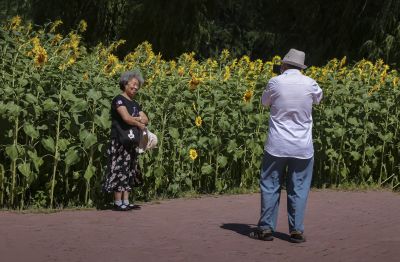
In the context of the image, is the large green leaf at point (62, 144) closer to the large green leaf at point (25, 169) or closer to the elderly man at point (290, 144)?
the large green leaf at point (25, 169)

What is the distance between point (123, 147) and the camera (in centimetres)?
895

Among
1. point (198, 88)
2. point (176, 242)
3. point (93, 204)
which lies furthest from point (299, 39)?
point (176, 242)

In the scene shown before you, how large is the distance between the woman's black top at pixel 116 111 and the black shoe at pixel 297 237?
219cm

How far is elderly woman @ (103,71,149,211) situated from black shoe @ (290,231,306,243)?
2.06 m

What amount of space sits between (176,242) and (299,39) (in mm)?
18065

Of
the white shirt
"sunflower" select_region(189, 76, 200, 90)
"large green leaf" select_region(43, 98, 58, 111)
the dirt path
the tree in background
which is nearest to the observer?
the dirt path

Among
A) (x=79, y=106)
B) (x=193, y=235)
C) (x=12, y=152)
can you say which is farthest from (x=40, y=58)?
(x=193, y=235)

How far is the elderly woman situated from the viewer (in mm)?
8805

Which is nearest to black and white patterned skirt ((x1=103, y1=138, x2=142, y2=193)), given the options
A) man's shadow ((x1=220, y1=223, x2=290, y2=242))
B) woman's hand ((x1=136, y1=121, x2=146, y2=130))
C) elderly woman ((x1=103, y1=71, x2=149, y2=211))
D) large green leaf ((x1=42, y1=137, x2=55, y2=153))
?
elderly woman ((x1=103, y1=71, x2=149, y2=211))

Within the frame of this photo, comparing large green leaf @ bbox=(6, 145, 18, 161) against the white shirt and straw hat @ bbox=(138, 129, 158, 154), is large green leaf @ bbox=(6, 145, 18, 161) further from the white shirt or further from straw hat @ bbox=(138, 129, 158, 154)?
the white shirt

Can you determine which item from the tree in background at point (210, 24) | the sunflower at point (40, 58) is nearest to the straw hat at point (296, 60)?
the sunflower at point (40, 58)

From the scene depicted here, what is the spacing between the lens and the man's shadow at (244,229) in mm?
7898

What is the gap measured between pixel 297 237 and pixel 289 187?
1.40 ft

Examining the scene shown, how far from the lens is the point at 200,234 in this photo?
7762 mm
